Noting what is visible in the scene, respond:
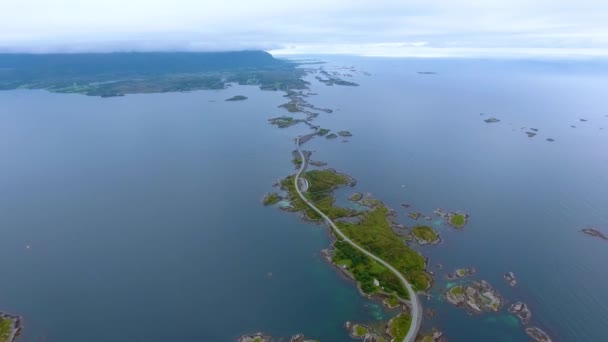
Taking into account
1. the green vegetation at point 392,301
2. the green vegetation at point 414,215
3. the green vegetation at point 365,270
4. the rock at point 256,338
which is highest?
the green vegetation at point 414,215

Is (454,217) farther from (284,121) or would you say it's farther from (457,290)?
(284,121)

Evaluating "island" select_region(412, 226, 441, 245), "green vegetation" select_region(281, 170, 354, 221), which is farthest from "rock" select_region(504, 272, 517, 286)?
"green vegetation" select_region(281, 170, 354, 221)

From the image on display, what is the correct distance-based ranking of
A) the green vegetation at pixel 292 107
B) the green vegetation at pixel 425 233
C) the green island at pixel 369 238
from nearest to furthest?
the green island at pixel 369 238 < the green vegetation at pixel 425 233 < the green vegetation at pixel 292 107

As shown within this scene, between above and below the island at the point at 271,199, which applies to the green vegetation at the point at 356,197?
below

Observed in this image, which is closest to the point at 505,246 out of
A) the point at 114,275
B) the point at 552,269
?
the point at 552,269

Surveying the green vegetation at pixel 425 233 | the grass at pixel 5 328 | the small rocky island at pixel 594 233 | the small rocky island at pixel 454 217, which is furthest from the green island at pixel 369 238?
the grass at pixel 5 328

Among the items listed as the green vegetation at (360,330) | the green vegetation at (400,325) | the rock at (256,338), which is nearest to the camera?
the green vegetation at (400,325)

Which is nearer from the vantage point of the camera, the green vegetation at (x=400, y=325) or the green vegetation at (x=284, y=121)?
the green vegetation at (x=400, y=325)

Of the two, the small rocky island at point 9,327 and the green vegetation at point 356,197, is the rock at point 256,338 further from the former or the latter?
the green vegetation at point 356,197
